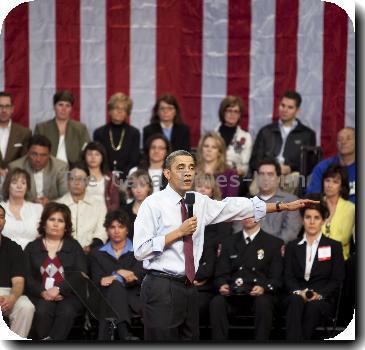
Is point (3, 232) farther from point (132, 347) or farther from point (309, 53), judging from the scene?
point (309, 53)

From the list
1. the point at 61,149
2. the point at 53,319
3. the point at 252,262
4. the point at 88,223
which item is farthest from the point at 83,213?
the point at 252,262

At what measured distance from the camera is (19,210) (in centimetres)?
998

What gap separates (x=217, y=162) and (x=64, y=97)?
56.3 inches

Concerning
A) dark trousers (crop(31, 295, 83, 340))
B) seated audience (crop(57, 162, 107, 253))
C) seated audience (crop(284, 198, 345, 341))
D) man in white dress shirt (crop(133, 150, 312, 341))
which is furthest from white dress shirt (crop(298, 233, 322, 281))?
man in white dress shirt (crop(133, 150, 312, 341))

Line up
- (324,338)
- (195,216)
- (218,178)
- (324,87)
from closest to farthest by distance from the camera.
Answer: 1. (195,216)
2. (324,338)
3. (218,178)
4. (324,87)

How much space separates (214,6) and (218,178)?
188 centimetres

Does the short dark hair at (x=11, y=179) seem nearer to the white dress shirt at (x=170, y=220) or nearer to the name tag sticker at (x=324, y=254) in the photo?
the name tag sticker at (x=324, y=254)

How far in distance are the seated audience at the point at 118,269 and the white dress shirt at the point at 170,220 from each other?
1631 millimetres

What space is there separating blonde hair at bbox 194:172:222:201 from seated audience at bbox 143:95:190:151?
734 millimetres

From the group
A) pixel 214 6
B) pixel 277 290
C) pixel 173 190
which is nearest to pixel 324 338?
pixel 277 290

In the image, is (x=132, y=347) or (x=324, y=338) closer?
(x=132, y=347)

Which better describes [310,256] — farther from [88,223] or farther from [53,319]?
[53,319]

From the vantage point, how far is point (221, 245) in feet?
31.9

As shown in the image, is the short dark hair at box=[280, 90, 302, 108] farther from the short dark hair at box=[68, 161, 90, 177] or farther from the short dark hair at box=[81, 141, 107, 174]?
the short dark hair at box=[68, 161, 90, 177]
